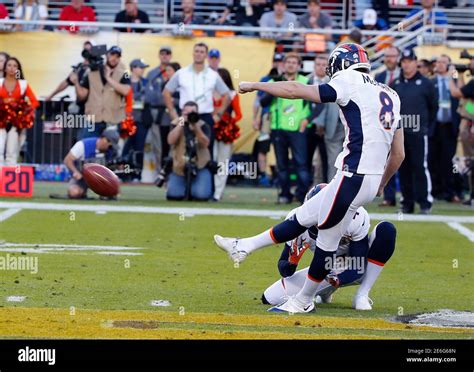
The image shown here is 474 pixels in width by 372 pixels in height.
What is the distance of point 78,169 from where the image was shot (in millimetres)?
17750

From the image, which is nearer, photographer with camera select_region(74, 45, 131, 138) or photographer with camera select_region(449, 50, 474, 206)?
photographer with camera select_region(74, 45, 131, 138)

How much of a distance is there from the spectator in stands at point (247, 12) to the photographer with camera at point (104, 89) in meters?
5.00

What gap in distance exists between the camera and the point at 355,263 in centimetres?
925

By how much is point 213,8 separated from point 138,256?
12.7 meters

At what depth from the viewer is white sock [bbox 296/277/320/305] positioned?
8.87 m

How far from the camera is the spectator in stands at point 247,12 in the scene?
23188 millimetres

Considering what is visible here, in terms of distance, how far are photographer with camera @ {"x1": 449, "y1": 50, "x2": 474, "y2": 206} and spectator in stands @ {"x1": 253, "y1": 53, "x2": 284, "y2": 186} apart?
263 centimetres

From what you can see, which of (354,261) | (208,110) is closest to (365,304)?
(354,261)

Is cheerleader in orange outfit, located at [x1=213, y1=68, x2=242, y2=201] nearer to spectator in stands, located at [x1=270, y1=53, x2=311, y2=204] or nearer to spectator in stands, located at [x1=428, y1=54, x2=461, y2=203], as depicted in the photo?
spectator in stands, located at [x1=270, y1=53, x2=311, y2=204]

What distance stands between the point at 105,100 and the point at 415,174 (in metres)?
4.61

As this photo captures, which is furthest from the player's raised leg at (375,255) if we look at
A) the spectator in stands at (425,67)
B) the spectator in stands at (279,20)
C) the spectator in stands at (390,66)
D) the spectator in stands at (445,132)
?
the spectator in stands at (279,20)

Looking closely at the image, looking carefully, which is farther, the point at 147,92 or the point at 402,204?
the point at 147,92

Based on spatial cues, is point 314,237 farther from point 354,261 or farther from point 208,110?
point 208,110

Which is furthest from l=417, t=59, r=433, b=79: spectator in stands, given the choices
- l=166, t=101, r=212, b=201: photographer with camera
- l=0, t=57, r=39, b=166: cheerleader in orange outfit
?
l=0, t=57, r=39, b=166: cheerleader in orange outfit
